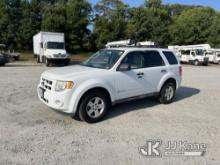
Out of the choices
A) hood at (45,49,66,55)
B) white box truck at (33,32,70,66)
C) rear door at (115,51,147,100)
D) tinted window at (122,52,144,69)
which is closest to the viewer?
rear door at (115,51,147,100)

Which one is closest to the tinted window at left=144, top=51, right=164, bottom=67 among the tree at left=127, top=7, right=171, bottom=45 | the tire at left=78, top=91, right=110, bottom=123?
the tire at left=78, top=91, right=110, bottom=123

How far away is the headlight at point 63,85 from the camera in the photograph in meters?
5.31

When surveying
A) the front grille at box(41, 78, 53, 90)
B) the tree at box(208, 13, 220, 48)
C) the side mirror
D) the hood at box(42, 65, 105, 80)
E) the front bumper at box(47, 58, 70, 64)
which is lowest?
the front bumper at box(47, 58, 70, 64)

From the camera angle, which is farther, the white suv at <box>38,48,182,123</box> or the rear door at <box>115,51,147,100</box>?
the rear door at <box>115,51,147,100</box>

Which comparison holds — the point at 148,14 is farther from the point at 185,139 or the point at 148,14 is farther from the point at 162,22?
the point at 185,139

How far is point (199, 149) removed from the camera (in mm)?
4402

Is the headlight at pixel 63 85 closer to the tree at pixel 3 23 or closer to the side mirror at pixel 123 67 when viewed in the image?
the side mirror at pixel 123 67

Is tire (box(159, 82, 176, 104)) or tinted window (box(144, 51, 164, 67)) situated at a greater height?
tinted window (box(144, 51, 164, 67))

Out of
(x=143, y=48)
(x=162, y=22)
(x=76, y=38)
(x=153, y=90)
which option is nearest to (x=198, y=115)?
(x=153, y=90)

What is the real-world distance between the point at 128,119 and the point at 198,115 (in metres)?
1.89

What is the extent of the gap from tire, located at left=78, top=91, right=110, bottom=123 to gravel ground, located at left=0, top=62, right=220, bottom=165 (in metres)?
0.18

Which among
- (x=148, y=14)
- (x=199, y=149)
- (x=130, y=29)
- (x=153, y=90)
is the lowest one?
(x=199, y=149)

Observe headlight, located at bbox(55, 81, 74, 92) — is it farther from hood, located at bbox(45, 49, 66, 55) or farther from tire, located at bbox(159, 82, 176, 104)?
hood, located at bbox(45, 49, 66, 55)

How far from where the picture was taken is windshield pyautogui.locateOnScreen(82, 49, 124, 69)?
6.23 meters
